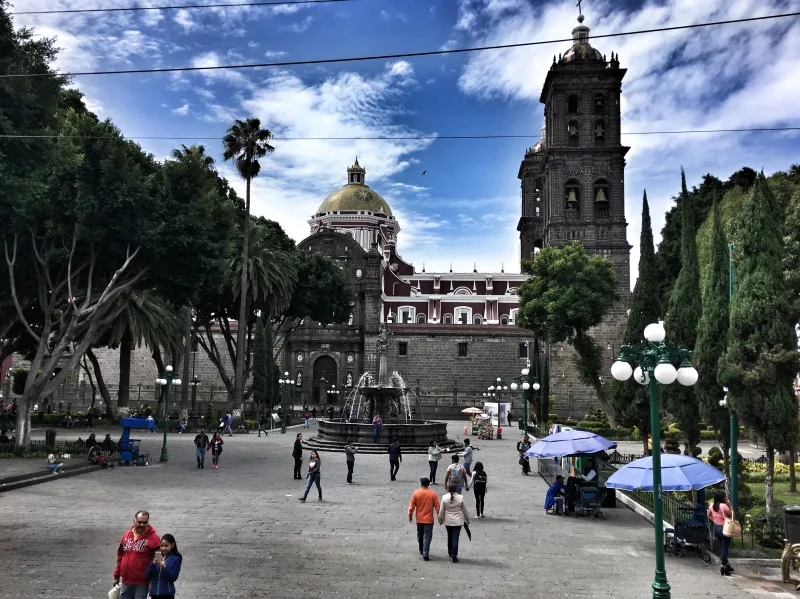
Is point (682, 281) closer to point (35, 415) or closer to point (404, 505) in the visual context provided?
point (404, 505)

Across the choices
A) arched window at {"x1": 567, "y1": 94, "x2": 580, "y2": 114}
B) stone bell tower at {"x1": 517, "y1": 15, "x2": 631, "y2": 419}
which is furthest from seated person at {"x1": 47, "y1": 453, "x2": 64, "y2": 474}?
arched window at {"x1": 567, "y1": 94, "x2": 580, "y2": 114}

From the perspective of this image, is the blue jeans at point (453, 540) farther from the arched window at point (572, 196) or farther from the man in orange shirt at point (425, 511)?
the arched window at point (572, 196)

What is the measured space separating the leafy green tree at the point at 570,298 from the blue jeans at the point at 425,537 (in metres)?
27.6

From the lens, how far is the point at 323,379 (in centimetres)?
5884

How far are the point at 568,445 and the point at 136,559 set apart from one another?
35.4 feet

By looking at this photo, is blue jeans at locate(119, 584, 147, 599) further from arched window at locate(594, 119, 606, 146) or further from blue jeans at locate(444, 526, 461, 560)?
arched window at locate(594, 119, 606, 146)

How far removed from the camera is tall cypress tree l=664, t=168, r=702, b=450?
18.4 metres

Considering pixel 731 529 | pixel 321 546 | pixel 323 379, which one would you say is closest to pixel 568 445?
pixel 731 529

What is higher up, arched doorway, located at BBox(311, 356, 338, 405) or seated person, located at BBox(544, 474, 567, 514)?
arched doorway, located at BBox(311, 356, 338, 405)

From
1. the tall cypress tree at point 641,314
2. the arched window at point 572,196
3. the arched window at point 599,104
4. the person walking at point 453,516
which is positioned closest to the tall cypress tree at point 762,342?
the person walking at point 453,516

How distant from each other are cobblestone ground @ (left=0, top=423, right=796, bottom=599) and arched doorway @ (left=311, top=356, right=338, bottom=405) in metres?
41.3

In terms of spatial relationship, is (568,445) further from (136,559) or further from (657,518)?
(136,559)

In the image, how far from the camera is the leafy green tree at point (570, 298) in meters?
37.2

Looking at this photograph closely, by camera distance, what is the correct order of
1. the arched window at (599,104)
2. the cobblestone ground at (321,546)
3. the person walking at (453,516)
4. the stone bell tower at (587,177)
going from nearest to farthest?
the cobblestone ground at (321,546) → the person walking at (453,516) → the stone bell tower at (587,177) → the arched window at (599,104)
